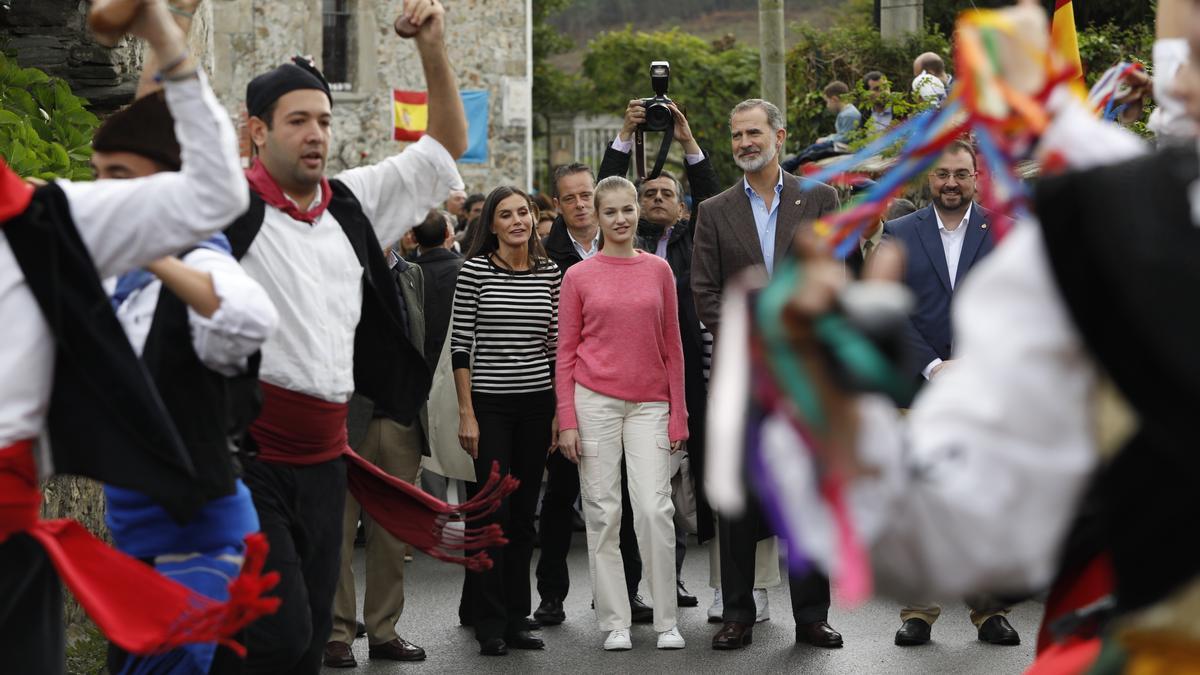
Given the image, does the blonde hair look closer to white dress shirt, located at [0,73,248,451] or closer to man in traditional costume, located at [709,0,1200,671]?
white dress shirt, located at [0,73,248,451]

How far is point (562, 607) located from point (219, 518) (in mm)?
4603

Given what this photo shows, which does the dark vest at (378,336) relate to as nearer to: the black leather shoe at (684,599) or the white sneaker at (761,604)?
the white sneaker at (761,604)

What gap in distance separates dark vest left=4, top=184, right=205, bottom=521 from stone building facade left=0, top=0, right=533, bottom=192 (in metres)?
22.3

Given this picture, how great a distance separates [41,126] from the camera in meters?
6.89

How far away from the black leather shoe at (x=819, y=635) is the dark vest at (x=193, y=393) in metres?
4.04

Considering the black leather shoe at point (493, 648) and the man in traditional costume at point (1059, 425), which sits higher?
the man in traditional costume at point (1059, 425)

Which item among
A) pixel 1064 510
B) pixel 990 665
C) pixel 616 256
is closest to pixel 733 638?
pixel 990 665

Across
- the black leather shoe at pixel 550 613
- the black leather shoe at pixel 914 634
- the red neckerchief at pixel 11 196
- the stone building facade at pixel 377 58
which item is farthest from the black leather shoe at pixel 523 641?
the stone building facade at pixel 377 58

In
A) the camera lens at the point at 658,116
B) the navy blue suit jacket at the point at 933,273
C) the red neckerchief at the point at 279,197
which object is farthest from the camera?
the camera lens at the point at 658,116

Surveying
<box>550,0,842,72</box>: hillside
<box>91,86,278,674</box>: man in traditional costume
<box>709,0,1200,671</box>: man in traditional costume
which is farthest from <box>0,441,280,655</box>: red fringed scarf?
<box>550,0,842,72</box>: hillside

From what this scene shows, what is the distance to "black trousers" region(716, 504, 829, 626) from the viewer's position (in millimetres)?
7945

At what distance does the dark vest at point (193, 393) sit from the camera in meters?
4.34

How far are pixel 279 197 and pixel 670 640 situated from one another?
353 centimetres

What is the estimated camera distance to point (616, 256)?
8133mm
